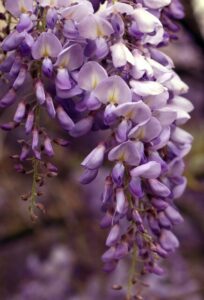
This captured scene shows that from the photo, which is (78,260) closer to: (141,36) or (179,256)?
(179,256)

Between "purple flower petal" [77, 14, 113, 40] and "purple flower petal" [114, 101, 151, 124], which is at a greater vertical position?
"purple flower petal" [77, 14, 113, 40]

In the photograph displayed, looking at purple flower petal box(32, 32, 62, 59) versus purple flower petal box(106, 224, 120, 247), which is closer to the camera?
purple flower petal box(32, 32, 62, 59)

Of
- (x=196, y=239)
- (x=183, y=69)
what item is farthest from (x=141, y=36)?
(x=196, y=239)

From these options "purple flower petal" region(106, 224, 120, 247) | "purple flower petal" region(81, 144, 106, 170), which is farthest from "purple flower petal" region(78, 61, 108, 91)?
"purple flower petal" region(106, 224, 120, 247)

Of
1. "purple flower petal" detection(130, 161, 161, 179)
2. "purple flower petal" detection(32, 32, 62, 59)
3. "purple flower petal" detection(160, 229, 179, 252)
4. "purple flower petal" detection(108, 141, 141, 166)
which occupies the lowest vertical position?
"purple flower petal" detection(160, 229, 179, 252)

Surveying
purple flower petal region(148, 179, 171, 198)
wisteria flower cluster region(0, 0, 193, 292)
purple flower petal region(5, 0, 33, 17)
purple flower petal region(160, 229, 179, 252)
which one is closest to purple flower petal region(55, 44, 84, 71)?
wisteria flower cluster region(0, 0, 193, 292)

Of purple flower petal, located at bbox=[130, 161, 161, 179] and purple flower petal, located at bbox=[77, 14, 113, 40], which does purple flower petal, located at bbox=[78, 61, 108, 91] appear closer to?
purple flower petal, located at bbox=[77, 14, 113, 40]

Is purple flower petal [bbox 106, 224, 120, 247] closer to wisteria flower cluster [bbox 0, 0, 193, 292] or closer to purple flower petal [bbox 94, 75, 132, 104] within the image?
wisteria flower cluster [bbox 0, 0, 193, 292]

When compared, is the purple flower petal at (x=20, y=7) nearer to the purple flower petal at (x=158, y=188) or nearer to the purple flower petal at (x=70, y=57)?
the purple flower petal at (x=70, y=57)
